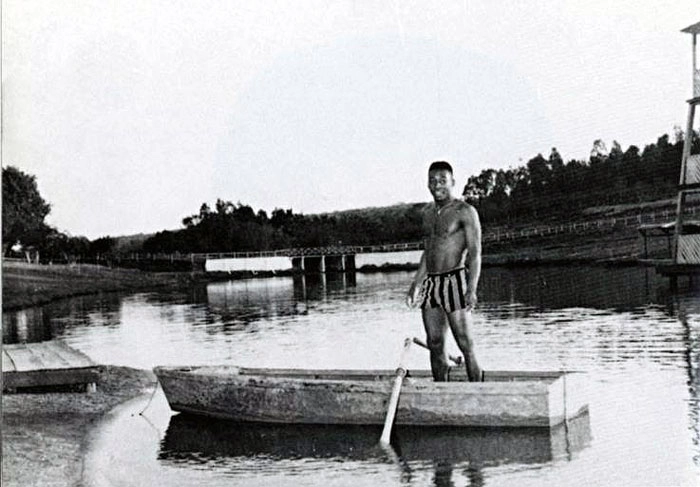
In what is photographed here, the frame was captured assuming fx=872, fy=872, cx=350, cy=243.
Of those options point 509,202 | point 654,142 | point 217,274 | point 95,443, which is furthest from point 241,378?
point 217,274

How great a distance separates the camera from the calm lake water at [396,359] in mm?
5676

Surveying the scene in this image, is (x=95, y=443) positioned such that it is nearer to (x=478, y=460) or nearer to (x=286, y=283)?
(x=478, y=460)

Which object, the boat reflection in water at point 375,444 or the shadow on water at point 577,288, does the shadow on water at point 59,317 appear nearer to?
the boat reflection in water at point 375,444

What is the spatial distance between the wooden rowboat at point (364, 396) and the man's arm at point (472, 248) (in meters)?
0.66

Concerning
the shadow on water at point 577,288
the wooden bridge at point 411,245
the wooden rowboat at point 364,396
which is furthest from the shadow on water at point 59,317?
the shadow on water at point 577,288

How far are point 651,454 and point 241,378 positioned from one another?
317cm

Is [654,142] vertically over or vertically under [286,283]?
over

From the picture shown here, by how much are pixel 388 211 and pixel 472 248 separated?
4.64 m

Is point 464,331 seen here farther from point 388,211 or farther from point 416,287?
point 388,211

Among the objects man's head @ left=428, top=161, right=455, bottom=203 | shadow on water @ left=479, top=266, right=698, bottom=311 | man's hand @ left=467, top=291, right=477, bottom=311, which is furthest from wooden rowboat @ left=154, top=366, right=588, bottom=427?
shadow on water @ left=479, top=266, right=698, bottom=311

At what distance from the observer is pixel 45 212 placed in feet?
30.2

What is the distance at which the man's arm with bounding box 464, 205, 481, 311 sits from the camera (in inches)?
241

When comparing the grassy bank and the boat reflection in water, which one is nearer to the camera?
the boat reflection in water

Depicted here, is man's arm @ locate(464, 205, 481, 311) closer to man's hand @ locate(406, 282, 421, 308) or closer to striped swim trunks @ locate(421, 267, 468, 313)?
striped swim trunks @ locate(421, 267, 468, 313)
